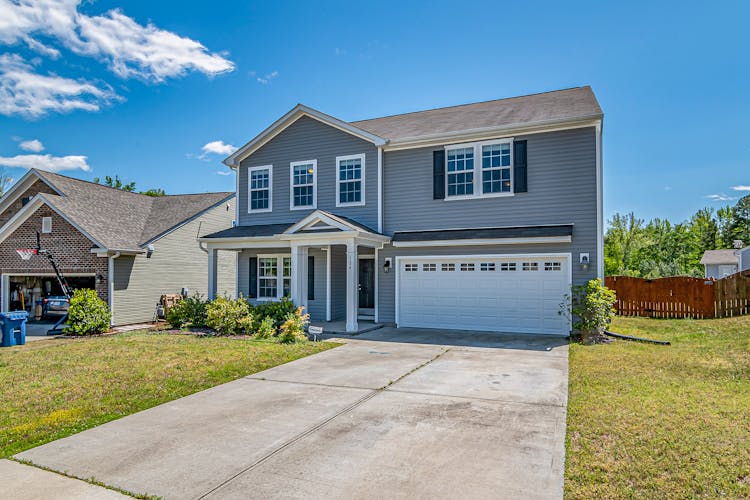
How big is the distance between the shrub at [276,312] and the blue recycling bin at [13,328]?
6287 mm

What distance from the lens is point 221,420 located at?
18.0ft

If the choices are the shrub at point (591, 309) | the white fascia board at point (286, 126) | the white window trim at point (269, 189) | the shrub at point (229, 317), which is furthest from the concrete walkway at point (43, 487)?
the white window trim at point (269, 189)

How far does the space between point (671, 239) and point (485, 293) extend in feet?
134

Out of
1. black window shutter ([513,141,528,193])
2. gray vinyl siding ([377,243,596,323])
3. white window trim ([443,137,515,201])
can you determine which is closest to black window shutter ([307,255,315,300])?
gray vinyl siding ([377,243,596,323])

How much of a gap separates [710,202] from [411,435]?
60.7m

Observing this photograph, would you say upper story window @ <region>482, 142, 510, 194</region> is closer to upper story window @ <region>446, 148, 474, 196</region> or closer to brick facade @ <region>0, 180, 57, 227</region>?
upper story window @ <region>446, 148, 474, 196</region>

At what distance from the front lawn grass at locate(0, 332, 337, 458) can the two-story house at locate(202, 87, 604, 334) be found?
3.64 metres

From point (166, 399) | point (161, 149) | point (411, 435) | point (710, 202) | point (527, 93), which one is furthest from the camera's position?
point (710, 202)

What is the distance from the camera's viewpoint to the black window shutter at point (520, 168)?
40.6 ft

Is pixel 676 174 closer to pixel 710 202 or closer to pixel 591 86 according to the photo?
pixel 710 202

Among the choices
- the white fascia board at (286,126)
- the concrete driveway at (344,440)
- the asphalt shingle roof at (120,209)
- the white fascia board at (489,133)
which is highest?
the white fascia board at (286,126)

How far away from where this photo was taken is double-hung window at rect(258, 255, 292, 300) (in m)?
16.5

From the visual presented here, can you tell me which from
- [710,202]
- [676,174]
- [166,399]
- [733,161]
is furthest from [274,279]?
[710,202]

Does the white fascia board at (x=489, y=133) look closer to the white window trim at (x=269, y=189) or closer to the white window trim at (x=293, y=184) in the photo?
the white window trim at (x=293, y=184)
